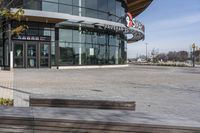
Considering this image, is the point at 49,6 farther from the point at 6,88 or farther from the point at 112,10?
the point at 6,88

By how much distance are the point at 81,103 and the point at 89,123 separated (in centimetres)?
279

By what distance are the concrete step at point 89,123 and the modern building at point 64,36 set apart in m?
25.1

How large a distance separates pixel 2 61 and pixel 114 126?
3110 centimetres

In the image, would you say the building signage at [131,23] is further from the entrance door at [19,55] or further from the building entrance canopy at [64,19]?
the entrance door at [19,55]

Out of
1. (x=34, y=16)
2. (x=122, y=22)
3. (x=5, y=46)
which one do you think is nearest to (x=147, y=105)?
(x=34, y=16)

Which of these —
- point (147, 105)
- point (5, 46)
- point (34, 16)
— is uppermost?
point (34, 16)

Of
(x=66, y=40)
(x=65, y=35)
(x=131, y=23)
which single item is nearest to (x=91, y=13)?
(x=65, y=35)

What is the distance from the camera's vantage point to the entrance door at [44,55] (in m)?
36.1

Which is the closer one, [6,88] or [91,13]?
[6,88]

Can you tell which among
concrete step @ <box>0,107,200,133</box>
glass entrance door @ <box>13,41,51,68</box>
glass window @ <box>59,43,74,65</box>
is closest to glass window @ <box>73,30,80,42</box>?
glass window @ <box>59,43,74,65</box>

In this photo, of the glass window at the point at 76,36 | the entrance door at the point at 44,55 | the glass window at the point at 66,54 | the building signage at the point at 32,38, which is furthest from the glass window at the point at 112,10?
the entrance door at the point at 44,55

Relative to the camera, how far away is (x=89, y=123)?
217 inches

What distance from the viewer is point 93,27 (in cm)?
4147

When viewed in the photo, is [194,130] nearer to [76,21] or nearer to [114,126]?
[114,126]
